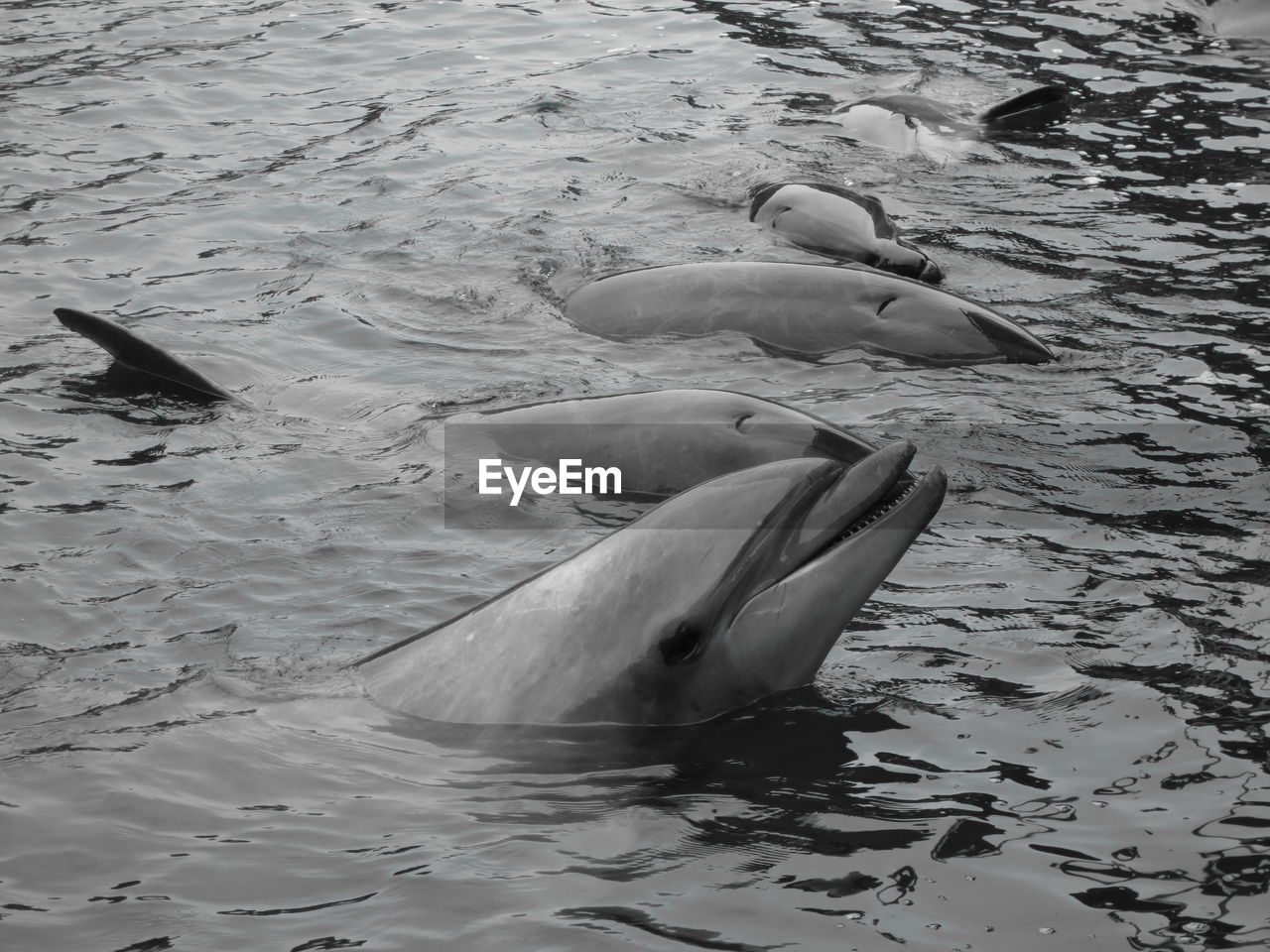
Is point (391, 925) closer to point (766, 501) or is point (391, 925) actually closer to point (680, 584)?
point (680, 584)

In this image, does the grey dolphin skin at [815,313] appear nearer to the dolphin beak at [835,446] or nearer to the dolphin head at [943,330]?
the dolphin head at [943,330]

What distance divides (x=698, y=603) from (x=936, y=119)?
10702mm

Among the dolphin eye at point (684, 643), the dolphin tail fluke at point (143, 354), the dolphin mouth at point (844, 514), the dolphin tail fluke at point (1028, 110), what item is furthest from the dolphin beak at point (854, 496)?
the dolphin tail fluke at point (1028, 110)

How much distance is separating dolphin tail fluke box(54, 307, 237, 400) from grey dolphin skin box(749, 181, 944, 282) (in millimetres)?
4862

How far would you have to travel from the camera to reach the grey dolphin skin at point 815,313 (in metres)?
9.98

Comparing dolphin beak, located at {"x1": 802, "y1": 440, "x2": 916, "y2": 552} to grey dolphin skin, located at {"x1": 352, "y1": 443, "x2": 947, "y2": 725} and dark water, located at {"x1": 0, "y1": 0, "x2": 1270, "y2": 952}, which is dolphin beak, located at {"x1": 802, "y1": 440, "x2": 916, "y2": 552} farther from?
dark water, located at {"x1": 0, "y1": 0, "x2": 1270, "y2": 952}

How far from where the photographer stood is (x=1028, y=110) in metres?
A: 15.2

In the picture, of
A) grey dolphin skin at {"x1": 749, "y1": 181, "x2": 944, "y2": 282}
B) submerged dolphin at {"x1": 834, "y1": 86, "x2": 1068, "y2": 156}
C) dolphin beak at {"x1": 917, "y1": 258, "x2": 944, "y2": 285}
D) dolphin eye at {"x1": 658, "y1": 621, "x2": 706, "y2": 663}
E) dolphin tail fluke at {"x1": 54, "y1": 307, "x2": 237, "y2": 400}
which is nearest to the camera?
dolphin eye at {"x1": 658, "y1": 621, "x2": 706, "y2": 663}

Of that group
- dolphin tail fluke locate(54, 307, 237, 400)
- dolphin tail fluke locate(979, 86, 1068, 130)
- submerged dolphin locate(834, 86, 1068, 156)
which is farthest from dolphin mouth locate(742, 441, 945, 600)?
dolphin tail fluke locate(979, 86, 1068, 130)

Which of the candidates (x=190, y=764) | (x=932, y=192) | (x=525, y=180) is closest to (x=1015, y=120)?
(x=932, y=192)

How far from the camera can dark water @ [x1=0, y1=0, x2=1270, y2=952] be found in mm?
5016

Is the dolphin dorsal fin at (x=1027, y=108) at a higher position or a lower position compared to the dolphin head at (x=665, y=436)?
higher

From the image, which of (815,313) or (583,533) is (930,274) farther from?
(583,533)

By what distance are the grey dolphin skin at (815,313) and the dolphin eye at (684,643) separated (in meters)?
4.77
